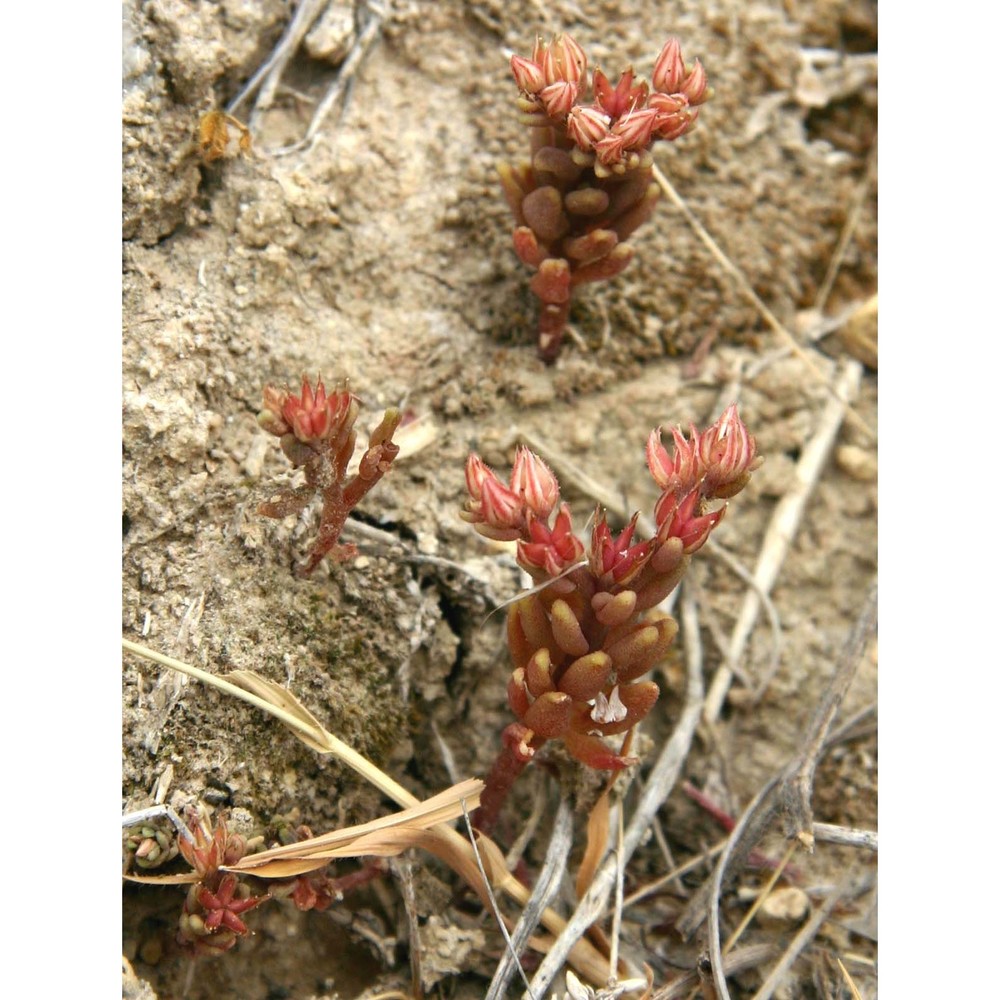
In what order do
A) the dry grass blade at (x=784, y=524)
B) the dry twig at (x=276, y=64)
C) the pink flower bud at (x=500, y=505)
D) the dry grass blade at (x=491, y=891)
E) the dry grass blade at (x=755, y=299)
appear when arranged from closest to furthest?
1. the pink flower bud at (x=500, y=505)
2. the dry grass blade at (x=491, y=891)
3. the dry twig at (x=276, y=64)
4. the dry grass blade at (x=784, y=524)
5. the dry grass blade at (x=755, y=299)

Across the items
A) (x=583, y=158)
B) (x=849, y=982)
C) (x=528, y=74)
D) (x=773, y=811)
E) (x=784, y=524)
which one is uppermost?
(x=528, y=74)

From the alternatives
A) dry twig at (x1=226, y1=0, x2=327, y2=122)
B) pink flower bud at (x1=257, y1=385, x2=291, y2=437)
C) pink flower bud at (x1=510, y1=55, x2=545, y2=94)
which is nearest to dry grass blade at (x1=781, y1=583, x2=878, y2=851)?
pink flower bud at (x1=257, y1=385, x2=291, y2=437)

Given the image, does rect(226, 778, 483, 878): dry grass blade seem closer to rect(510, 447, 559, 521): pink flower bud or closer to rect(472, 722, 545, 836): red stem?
rect(472, 722, 545, 836): red stem

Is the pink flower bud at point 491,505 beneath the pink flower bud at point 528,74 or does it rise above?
beneath

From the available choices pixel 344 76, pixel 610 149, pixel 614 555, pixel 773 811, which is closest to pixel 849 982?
pixel 773 811

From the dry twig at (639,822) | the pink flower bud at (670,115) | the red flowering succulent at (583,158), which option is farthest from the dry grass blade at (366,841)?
the pink flower bud at (670,115)

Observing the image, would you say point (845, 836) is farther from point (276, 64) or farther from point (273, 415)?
point (276, 64)

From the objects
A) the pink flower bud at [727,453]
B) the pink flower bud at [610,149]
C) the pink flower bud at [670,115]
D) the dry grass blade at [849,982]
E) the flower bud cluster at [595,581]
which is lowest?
the dry grass blade at [849,982]

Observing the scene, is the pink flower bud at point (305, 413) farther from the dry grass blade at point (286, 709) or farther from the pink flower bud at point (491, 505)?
the dry grass blade at point (286, 709)

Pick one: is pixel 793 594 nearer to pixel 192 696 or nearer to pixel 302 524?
pixel 302 524
